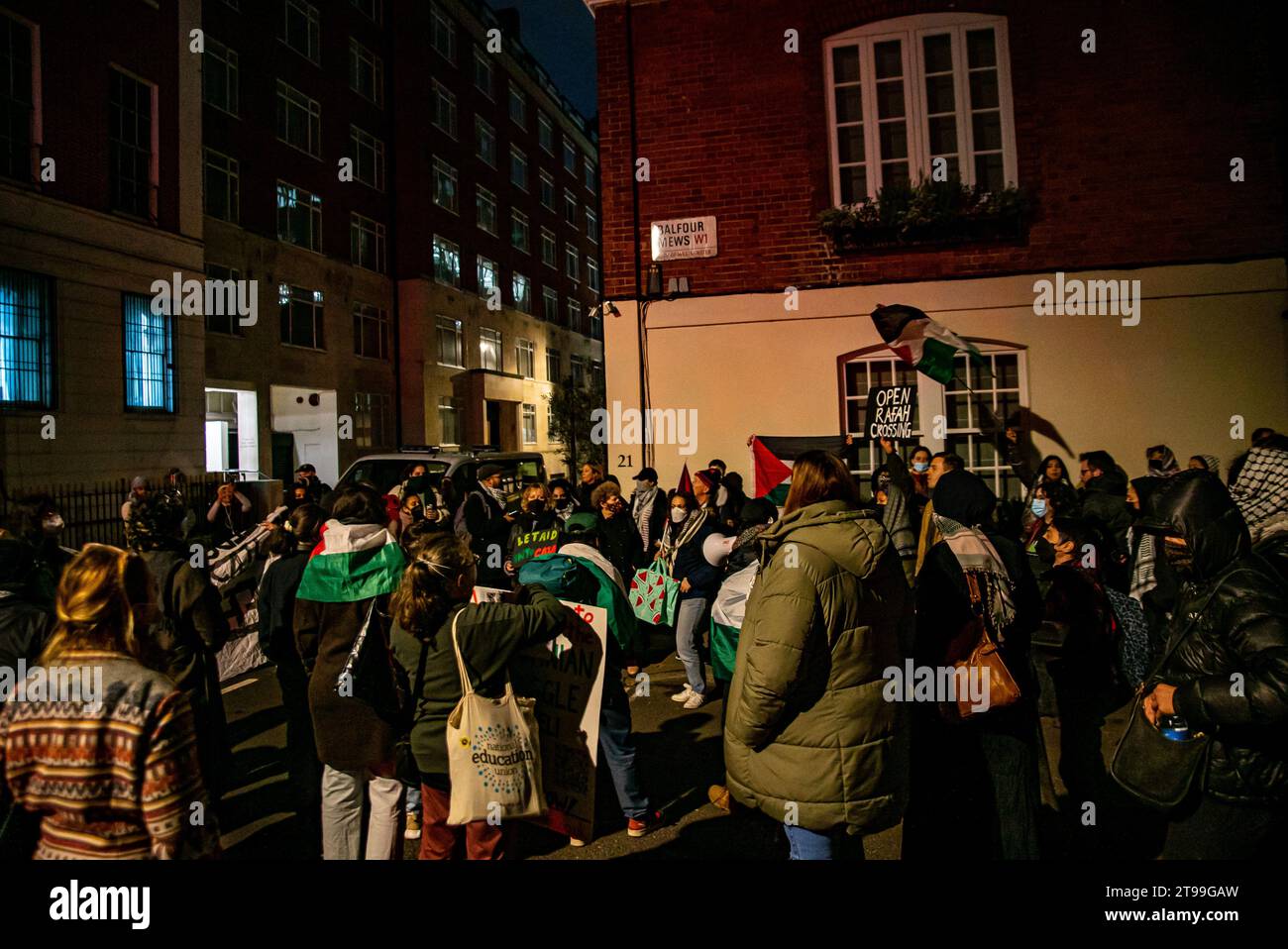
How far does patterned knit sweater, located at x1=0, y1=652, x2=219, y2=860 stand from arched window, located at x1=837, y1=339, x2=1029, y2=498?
9.24 metres

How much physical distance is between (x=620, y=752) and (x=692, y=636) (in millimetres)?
2278

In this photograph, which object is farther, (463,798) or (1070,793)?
(1070,793)

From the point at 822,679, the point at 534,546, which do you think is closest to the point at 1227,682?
the point at 822,679

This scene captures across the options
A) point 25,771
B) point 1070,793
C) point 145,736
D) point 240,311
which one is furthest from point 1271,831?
point 240,311

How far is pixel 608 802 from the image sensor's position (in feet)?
15.5

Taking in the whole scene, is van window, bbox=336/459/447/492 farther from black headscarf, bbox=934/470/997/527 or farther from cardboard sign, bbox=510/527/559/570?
black headscarf, bbox=934/470/997/527

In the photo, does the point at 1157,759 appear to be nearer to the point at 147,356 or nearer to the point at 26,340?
the point at 26,340

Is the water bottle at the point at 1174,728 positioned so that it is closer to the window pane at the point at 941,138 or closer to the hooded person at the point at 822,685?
the hooded person at the point at 822,685

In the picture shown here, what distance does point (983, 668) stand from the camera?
314cm

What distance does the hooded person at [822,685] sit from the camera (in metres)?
2.75

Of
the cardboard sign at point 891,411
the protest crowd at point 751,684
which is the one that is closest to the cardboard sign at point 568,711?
the protest crowd at point 751,684

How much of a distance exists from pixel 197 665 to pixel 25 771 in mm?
1995

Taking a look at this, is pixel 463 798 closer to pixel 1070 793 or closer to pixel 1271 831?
pixel 1271 831

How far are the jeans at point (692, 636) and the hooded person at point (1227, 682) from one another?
3.79 metres
